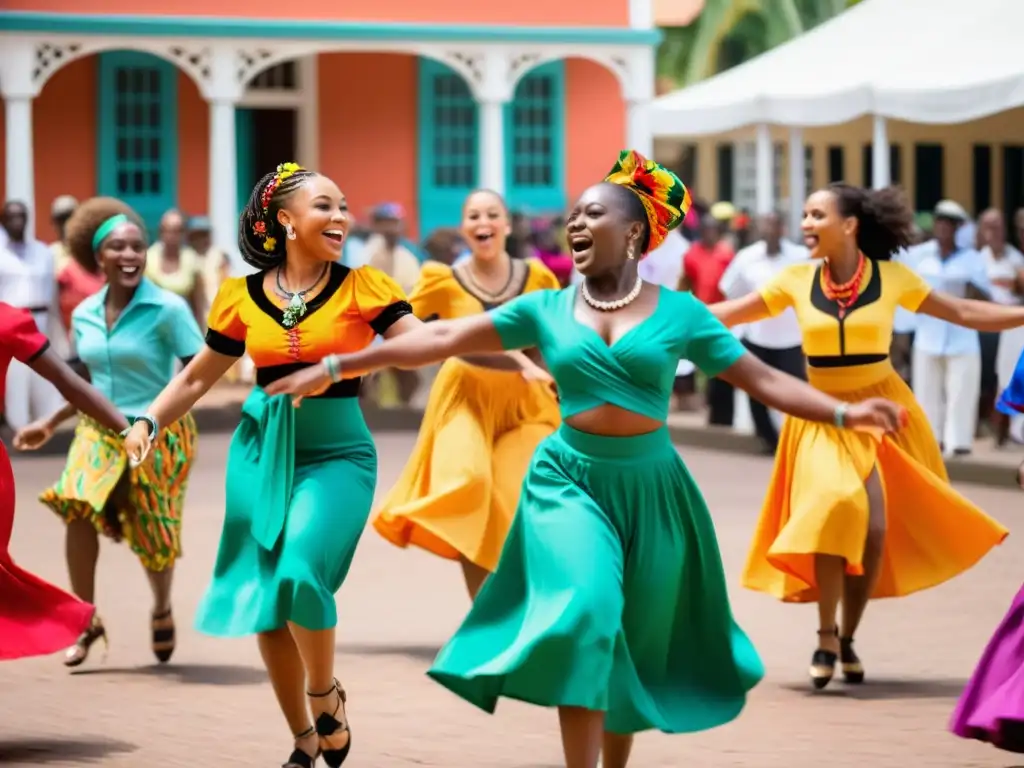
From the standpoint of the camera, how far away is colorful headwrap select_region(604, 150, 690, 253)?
724 cm

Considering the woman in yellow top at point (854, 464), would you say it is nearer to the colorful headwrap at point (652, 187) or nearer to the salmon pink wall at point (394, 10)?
the colorful headwrap at point (652, 187)

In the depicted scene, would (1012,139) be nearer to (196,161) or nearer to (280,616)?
(196,161)

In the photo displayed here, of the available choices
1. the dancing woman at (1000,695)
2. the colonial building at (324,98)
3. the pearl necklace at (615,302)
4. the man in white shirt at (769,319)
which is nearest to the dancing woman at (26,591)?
the pearl necklace at (615,302)

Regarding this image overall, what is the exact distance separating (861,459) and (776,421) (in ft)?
30.1

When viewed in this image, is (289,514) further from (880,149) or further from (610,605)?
(880,149)

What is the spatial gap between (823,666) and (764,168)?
1265 cm

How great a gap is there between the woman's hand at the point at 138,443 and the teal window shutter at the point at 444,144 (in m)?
20.5

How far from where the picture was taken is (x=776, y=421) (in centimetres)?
1867

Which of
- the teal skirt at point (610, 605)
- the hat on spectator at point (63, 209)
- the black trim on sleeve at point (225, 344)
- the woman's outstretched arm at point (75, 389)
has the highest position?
the hat on spectator at point (63, 209)

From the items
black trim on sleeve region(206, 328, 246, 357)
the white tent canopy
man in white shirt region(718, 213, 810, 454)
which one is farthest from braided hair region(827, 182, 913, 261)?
the white tent canopy

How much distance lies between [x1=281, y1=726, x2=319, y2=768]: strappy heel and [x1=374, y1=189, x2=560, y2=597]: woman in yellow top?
2312mm

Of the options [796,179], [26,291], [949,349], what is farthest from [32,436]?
[796,179]

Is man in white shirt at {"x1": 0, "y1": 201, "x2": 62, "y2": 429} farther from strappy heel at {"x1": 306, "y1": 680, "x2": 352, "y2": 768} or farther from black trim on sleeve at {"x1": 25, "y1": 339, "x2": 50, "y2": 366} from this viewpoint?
strappy heel at {"x1": 306, "y1": 680, "x2": 352, "y2": 768}

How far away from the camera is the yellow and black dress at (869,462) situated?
31.4 ft
